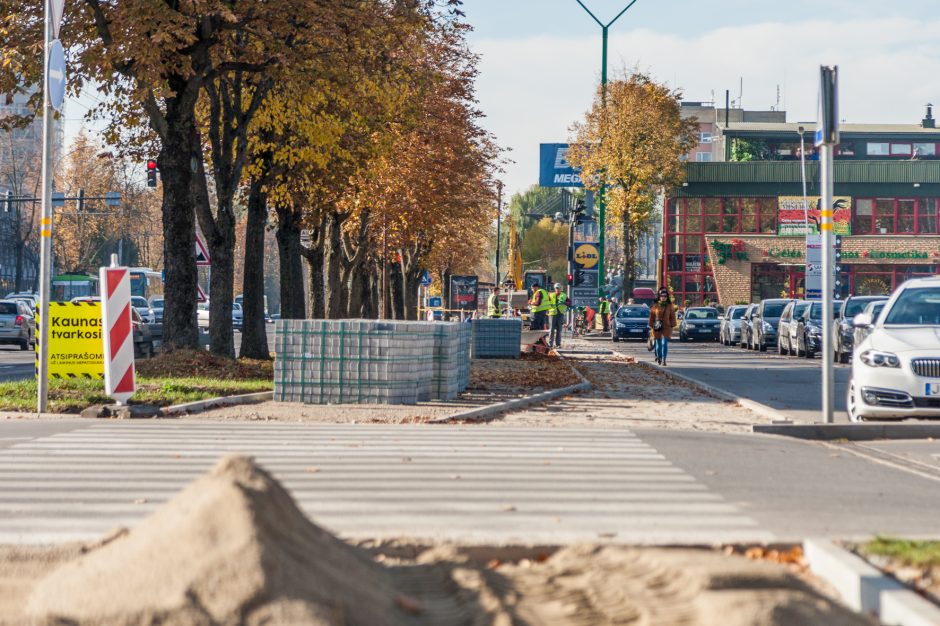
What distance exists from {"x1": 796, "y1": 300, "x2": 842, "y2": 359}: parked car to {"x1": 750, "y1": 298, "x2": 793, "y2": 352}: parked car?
4693 millimetres

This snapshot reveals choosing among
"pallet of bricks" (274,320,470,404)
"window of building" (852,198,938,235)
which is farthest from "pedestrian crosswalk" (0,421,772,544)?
"window of building" (852,198,938,235)

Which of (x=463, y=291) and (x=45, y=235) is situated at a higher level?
(x=463, y=291)

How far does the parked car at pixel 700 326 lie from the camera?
57.8 meters

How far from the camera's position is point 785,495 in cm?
914

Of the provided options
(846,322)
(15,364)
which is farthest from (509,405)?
(15,364)

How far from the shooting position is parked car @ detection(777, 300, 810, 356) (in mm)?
40781

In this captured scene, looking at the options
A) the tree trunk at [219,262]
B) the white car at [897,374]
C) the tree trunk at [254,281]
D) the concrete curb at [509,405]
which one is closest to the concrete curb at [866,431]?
the white car at [897,374]

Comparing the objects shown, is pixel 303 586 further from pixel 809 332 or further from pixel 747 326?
pixel 747 326

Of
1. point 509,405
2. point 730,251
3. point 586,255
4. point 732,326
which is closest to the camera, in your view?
point 509,405

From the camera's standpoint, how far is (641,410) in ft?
59.6

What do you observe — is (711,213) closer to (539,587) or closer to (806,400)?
(806,400)

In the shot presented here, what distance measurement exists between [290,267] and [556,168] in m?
36.1

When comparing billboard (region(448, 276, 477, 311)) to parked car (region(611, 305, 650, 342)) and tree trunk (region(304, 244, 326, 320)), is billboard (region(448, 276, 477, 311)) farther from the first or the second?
tree trunk (region(304, 244, 326, 320))

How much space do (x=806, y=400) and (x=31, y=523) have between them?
15.4 meters
